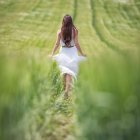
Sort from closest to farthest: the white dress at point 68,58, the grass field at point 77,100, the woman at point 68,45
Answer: the grass field at point 77,100 → the white dress at point 68,58 → the woman at point 68,45

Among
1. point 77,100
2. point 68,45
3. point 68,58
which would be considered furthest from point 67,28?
point 77,100

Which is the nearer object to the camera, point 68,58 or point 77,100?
point 77,100

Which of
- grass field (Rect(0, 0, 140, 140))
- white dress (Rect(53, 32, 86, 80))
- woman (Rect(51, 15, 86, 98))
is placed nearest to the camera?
grass field (Rect(0, 0, 140, 140))

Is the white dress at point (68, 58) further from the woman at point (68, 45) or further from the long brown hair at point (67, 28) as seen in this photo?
the long brown hair at point (67, 28)

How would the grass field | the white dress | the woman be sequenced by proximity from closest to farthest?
the grass field → the white dress → the woman

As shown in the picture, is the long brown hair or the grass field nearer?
the grass field

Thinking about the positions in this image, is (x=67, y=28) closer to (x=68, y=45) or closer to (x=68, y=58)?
(x=68, y=45)

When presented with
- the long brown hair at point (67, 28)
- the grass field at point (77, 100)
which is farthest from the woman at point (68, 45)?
the grass field at point (77, 100)

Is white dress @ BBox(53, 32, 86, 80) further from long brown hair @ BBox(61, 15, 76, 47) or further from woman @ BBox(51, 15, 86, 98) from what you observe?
long brown hair @ BBox(61, 15, 76, 47)

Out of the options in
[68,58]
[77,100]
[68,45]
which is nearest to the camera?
[77,100]

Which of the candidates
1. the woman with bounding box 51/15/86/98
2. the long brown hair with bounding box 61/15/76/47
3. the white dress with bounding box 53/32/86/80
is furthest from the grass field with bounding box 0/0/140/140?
the long brown hair with bounding box 61/15/76/47

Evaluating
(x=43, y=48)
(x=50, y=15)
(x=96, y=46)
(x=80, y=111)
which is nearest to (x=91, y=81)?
(x=80, y=111)

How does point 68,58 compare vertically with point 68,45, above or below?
below

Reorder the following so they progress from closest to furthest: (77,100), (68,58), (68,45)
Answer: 1. (77,100)
2. (68,58)
3. (68,45)
